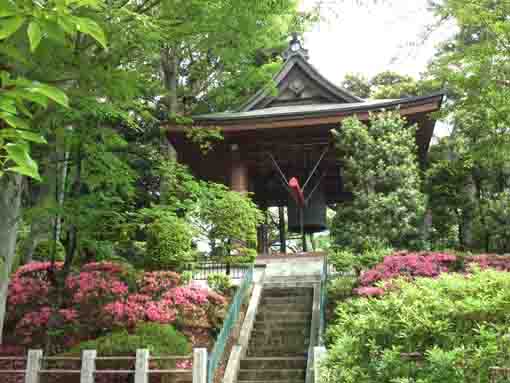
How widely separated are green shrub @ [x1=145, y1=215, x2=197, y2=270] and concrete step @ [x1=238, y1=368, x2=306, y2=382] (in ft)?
12.9

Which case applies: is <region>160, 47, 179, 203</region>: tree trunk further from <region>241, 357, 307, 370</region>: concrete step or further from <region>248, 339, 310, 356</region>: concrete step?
<region>241, 357, 307, 370</region>: concrete step

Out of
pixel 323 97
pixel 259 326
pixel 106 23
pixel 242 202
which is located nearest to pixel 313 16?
pixel 106 23

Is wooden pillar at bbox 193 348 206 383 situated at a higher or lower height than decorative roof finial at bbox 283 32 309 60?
lower

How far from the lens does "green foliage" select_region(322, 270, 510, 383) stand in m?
3.75

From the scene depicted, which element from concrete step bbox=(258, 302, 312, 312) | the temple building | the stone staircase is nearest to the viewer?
the stone staircase

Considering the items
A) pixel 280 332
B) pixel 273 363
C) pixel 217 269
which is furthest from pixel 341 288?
pixel 217 269

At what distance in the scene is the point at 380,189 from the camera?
46.0ft

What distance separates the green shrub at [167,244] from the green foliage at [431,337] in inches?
298

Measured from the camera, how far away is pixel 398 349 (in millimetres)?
4266

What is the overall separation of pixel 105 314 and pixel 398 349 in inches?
276

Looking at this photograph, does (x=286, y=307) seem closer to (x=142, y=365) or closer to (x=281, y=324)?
(x=281, y=324)

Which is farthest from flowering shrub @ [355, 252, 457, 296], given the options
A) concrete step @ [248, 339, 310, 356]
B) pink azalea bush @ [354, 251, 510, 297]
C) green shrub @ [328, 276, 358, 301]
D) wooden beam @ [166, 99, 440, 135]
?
wooden beam @ [166, 99, 440, 135]

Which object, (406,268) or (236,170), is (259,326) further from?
(236,170)

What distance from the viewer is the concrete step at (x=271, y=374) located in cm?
896
